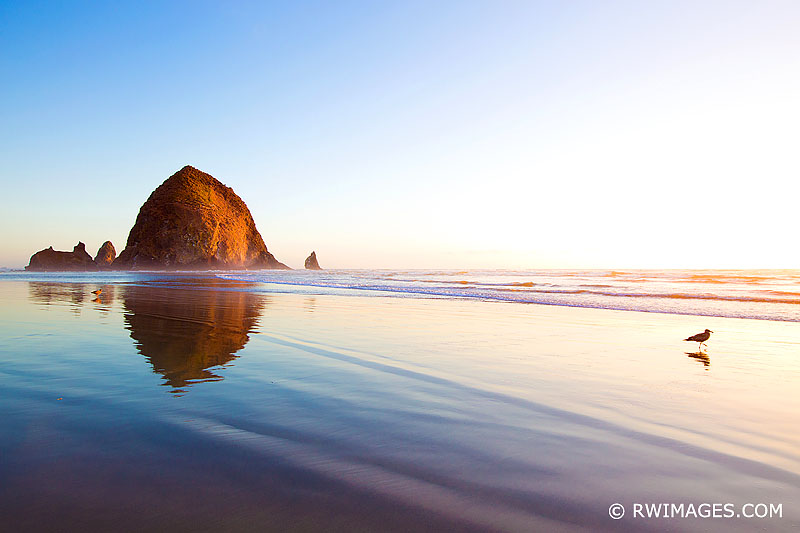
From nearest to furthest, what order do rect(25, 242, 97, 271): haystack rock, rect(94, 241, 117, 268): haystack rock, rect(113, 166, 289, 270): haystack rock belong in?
rect(113, 166, 289, 270): haystack rock
rect(25, 242, 97, 271): haystack rock
rect(94, 241, 117, 268): haystack rock

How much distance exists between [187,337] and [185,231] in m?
131

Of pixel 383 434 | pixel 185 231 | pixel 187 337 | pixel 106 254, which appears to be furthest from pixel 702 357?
pixel 106 254

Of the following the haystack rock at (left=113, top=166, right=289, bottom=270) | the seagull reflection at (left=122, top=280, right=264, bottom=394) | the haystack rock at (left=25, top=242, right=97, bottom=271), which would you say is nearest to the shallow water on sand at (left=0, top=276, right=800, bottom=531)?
the seagull reflection at (left=122, top=280, right=264, bottom=394)

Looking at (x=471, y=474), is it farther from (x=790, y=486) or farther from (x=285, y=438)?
(x=790, y=486)

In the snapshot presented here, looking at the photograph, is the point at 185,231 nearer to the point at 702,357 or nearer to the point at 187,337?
the point at 187,337

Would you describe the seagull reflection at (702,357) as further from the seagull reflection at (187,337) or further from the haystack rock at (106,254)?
the haystack rock at (106,254)

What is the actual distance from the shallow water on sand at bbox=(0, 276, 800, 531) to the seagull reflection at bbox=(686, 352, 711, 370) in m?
0.09

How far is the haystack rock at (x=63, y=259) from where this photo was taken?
132725mm

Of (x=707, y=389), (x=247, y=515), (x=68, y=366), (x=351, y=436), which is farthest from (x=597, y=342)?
(x=68, y=366)

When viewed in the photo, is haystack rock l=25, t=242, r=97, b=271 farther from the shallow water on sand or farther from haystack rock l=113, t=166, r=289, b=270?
the shallow water on sand

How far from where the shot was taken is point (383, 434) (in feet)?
12.4

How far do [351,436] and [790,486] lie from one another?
3234 millimetres

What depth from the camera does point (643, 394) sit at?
17.4 ft

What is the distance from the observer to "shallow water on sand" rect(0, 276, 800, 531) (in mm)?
2553
